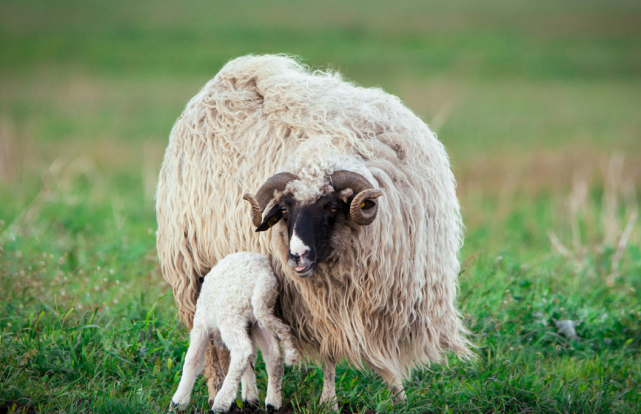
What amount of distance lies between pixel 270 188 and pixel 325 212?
361 millimetres

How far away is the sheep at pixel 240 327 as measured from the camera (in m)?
3.47

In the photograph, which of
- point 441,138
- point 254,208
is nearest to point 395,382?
point 254,208

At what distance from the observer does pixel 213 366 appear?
4.21 m

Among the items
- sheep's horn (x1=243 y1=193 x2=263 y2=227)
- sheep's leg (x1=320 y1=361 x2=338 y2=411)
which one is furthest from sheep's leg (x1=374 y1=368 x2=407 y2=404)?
sheep's horn (x1=243 y1=193 x2=263 y2=227)

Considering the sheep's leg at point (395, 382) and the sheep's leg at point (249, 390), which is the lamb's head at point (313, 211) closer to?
the sheep's leg at point (249, 390)

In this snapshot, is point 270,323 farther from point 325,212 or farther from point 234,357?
point 325,212

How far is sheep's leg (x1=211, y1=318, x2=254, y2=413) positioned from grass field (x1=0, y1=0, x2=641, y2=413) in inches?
21.0

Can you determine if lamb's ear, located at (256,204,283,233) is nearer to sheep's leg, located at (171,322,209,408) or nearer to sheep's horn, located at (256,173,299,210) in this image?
sheep's horn, located at (256,173,299,210)

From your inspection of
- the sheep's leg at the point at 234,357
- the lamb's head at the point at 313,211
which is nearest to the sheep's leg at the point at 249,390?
the sheep's leg at the point at 234,357

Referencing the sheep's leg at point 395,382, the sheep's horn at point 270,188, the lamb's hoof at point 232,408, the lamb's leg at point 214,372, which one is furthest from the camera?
the lamb's leg at point 214,372

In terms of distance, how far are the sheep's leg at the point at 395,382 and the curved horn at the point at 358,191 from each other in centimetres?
113

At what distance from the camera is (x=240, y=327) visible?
351 cm

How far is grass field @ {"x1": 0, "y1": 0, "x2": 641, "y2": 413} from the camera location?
4.28 m

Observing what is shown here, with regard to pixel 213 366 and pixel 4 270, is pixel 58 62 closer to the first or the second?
pixel 4 270
